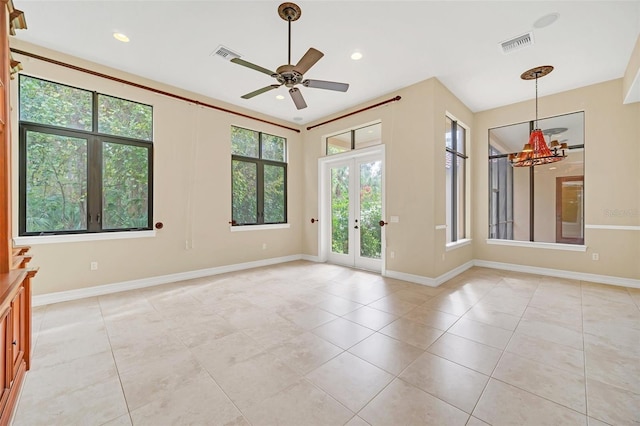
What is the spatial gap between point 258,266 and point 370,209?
267 cm

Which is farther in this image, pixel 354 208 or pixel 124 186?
pixel 354 208

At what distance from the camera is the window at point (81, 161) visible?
3391mm

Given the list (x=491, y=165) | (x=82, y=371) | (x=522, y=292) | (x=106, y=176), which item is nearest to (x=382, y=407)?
(x=82, y=371)

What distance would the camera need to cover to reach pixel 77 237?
3.66m

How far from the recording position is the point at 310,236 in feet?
21.1

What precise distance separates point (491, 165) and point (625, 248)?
246 centimetres

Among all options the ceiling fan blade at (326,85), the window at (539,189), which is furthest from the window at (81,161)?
the window at (539,189)

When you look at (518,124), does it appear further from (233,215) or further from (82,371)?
(82,371)

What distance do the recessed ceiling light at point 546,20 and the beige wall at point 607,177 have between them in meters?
2.48

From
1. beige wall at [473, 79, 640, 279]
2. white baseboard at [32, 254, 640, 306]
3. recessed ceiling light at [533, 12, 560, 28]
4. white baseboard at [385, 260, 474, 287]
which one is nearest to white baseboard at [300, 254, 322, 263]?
white baseboard at [32, 254, 640, 306]

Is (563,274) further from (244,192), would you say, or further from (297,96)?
(244,192)

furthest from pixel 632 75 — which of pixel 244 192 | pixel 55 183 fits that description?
pixel 55 183

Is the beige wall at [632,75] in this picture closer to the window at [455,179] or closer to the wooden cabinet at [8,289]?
the window at [455,179]

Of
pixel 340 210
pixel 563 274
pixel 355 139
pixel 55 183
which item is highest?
pixel 355 139
